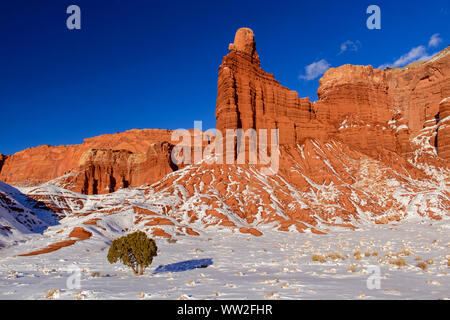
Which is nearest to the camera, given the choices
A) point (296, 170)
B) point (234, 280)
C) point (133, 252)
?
point (234, 280)

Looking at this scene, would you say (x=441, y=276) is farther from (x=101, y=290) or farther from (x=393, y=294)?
(x=101, y=290)

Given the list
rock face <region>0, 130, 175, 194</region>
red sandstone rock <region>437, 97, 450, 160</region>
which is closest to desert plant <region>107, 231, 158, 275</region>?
rock face <region>0, 130, 175, 194</region>

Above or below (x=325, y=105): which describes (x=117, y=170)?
below

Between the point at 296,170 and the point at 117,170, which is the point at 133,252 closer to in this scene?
the point at 296,170

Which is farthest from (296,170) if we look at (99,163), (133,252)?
(99,163)

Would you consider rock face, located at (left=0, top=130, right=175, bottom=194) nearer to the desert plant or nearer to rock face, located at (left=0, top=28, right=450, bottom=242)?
rock face, located at (left=0, top=28, right=450, bottom=242)

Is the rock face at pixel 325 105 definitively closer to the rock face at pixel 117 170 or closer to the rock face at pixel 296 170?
the rock face at pixel 296 170

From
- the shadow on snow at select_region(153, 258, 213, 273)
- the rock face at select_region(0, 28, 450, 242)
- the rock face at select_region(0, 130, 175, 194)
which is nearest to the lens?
the shadow on snow at select_region(153, 258, 213, 273)

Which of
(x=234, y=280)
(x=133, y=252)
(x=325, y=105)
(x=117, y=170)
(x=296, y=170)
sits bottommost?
(x=234, y=280)

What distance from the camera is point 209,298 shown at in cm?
1067

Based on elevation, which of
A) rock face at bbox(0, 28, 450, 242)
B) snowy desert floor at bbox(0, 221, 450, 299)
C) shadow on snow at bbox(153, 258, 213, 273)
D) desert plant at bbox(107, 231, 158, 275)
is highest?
rock face at bbox(0, 28, 450, 242)

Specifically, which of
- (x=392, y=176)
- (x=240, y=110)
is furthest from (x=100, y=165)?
(x=392, y=176)

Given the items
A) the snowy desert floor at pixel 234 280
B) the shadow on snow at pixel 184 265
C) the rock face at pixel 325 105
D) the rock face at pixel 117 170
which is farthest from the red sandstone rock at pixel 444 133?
the rock face at pixel 117 170
